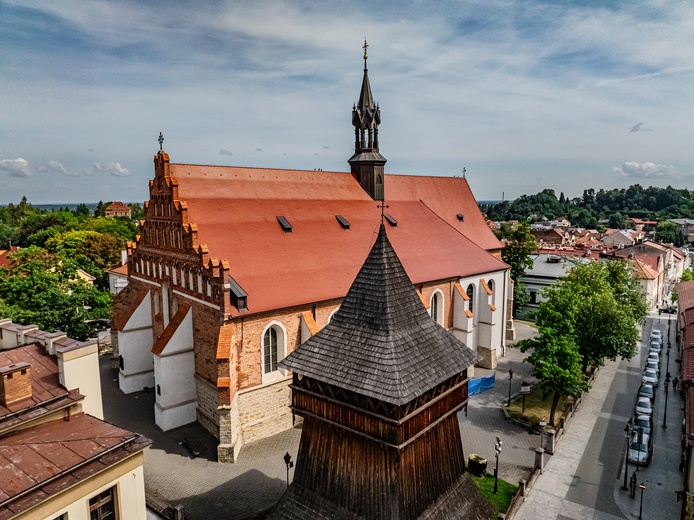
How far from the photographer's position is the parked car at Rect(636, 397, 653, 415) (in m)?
25.3

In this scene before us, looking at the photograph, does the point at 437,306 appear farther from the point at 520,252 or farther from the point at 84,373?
the point at 84,373

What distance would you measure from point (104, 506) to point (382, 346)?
8.64m

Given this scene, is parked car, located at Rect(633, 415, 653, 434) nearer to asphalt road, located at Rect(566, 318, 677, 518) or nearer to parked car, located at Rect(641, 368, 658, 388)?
asphalt road, located at Rect(566, 318, 677, 518)

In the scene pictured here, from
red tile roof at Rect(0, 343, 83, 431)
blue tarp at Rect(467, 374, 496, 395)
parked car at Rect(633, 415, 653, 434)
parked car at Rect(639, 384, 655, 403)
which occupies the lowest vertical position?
parked car at Rect(633, 415, 653, 434)

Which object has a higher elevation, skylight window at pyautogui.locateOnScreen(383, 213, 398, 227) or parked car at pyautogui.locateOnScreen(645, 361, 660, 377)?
skylight window at pyautogui.locateOnScreen(383, 213, 398, 227)

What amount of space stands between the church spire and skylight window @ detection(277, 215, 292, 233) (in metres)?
9.16

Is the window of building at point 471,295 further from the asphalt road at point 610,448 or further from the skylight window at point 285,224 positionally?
the skylight window at point 285,224

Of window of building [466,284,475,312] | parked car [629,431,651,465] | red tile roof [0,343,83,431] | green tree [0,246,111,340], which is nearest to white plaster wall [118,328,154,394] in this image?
green tree [0,246,111,340]

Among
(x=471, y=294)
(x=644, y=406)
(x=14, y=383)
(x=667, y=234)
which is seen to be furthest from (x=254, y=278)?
(x=667, y=234)

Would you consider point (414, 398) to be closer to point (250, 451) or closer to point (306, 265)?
point (250, 451)

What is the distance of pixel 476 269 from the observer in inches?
1272

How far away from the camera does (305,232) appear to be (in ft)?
88.4

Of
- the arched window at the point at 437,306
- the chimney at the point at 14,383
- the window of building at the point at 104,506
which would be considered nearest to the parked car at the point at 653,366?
the arched window at the point at 437,306

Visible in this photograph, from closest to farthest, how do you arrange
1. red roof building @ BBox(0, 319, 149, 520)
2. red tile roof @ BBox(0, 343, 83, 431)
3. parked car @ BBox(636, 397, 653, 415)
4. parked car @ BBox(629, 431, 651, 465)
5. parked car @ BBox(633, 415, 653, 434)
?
red roof building @ BBox(0, 319, 149, 520)
red tile roof @ BBox(0, 343, 83, 431)
parked car @ BBox(629, 431, 651, 465)
parked car @ BBox(633, 415, 653, 434)
parked car @ BBox(636, 397, 653, 415)
